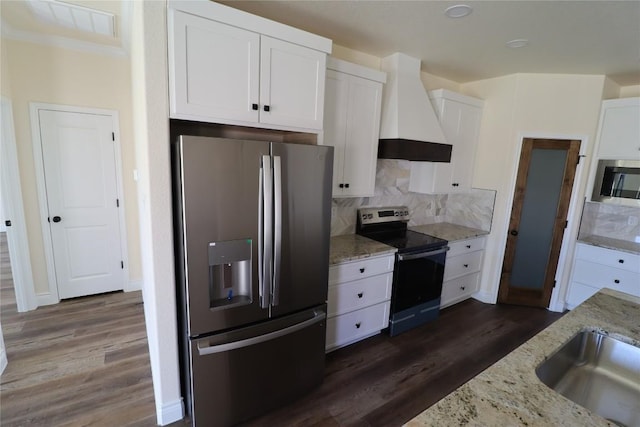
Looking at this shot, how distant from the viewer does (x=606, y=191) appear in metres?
3.22

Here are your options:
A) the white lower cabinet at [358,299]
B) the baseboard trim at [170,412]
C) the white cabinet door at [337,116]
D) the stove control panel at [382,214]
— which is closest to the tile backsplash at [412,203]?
the stove control panel at [382,214]

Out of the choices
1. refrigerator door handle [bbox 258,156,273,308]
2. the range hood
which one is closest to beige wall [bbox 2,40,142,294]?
refrigerator door handle [bbox 258,156,273,308]

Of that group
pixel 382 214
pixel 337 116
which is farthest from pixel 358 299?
pixel 337 116

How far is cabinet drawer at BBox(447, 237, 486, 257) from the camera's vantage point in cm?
333

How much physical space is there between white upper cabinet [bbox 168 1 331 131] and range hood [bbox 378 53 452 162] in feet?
3.22

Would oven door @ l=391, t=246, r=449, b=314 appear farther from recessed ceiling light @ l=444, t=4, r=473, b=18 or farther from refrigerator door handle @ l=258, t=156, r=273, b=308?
recessed ceiling light @ l=444, t=4, r=473, b=18

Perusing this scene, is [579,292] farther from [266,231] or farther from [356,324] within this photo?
[266,231]

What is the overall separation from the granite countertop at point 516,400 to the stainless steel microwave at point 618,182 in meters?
2.61

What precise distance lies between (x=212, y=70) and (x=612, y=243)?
4300 mm

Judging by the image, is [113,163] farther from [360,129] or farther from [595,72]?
[595,72]

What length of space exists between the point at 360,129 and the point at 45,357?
Result: 10.8ft

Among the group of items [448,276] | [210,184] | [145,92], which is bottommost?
[448,276]

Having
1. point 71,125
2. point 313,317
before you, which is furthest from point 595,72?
point 71,125

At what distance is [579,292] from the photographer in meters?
3.41
